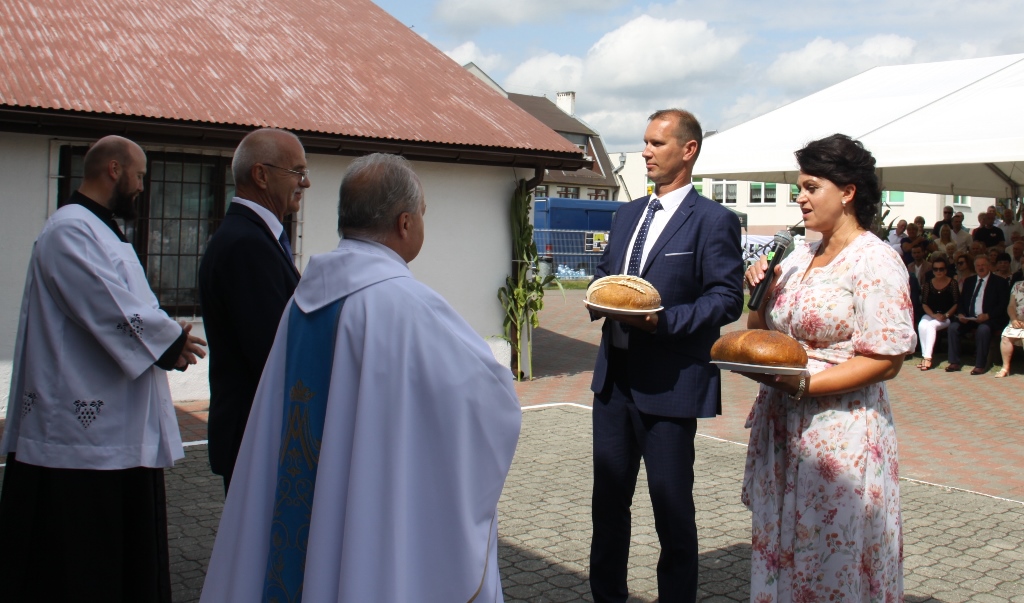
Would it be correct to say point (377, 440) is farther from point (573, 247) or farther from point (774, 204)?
point (774, 204)

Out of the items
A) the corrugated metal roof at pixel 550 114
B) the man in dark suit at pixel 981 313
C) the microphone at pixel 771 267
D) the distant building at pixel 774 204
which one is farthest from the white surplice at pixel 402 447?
the corrugated metal roof at pixel 550 114

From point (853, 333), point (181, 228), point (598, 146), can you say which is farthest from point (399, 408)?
point (598, 146)

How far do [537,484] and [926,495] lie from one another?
277 centimetres

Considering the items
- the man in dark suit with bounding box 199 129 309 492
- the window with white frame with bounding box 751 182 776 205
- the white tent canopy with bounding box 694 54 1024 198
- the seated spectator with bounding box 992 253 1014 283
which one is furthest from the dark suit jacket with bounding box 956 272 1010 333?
the window with white frame with bounding box 751 182 776 205

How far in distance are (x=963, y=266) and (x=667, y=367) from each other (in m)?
12.0

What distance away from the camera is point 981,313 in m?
13.5

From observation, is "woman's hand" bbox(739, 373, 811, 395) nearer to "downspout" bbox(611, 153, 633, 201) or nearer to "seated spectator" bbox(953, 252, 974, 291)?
"seated spectator" bbox(953, 252, 974, 291)

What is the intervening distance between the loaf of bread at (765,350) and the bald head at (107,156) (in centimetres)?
258

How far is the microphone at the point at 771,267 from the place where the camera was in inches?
143

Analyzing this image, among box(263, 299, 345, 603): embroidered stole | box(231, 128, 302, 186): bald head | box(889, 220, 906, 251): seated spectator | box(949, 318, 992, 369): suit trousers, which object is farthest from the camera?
box(889, 220, 906, 251): seated spectator

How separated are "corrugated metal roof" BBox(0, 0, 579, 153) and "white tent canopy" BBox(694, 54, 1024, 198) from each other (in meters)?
4.48

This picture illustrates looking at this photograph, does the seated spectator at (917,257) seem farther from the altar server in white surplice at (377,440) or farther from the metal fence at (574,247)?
the metal fence at (574,247)

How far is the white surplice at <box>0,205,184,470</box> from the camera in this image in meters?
3.69

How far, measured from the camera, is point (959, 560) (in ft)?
16.9
